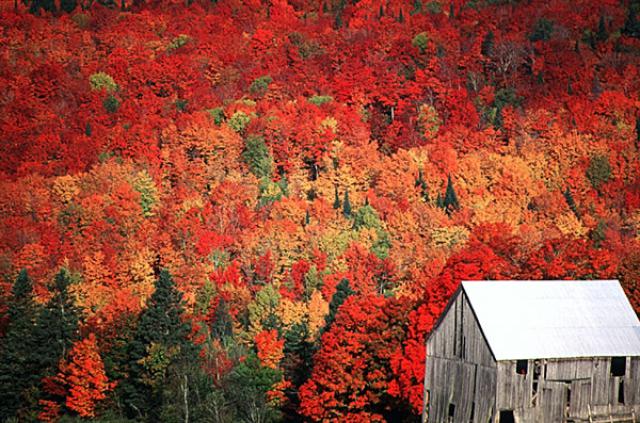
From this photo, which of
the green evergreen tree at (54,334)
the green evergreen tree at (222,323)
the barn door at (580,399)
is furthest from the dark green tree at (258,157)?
the barn door at (580,399)

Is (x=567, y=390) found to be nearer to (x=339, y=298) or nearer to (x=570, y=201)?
(x=339, y=298)

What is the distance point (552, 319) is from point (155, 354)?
39.2 meters

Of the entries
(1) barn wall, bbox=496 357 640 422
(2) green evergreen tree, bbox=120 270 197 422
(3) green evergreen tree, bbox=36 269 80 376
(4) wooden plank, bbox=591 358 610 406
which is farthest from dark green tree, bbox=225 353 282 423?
(4) wooden plank, bbox=591 358 610 406

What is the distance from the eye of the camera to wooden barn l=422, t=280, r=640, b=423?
4634 cm

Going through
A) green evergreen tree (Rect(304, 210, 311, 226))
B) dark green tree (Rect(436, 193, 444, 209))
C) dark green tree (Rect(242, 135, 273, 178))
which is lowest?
green evergreen tree (Rect(304, 210, 311, 226))

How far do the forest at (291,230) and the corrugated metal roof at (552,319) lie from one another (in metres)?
8.32

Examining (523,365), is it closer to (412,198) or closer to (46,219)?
(412,198)

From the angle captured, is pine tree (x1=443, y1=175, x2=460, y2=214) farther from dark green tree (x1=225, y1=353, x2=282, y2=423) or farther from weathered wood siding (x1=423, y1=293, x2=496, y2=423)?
weathered wood siding (x1=423, y1=293, x2=496, y2=423)

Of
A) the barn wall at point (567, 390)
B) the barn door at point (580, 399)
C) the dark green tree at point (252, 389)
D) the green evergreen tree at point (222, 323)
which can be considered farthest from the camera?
the green evergreen tree at point (222, 323)

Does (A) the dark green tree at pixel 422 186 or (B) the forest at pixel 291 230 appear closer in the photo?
(B) the forest at pixel 291 230

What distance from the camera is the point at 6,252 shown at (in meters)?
122

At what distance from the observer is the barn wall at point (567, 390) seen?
46156 millimetres

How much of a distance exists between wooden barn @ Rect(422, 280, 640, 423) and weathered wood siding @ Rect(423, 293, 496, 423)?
0.05 metres

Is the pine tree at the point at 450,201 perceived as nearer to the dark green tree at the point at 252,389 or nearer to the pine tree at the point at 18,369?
the dark green tree at the point at 252,389
